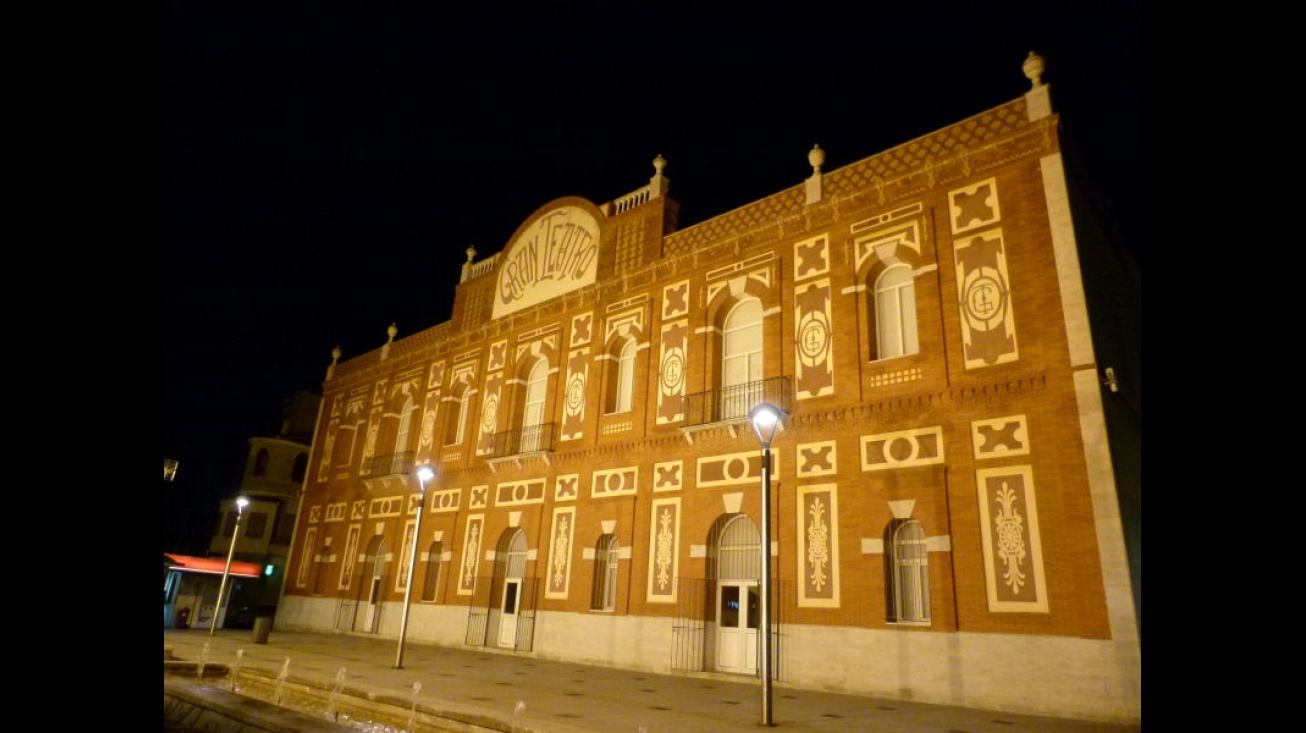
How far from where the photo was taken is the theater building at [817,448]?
39.6 feet

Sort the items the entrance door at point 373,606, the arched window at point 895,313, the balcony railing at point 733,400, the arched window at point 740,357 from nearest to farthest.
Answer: the arched window at point 895,313
the balcony railing at point 733,400
the arched window at point 740,357
the entrance door at point 373,606

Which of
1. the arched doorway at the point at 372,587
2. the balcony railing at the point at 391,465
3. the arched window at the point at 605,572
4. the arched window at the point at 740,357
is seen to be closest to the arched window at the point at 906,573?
the arched window at the point at 740,357

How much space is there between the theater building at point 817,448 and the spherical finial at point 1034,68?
4 cm

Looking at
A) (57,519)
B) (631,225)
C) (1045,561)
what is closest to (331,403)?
(631,225)

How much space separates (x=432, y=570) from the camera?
24.0 metres

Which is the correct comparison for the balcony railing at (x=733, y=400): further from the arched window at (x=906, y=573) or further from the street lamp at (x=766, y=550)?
the street lamp at (x=766, y=550)

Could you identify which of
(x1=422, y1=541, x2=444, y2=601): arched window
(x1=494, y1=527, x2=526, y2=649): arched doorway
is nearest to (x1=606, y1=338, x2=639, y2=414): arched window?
(x1=494, y1=527, x2=526, y2=649): arched doorway

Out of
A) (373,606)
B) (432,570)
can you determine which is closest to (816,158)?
(432,570)

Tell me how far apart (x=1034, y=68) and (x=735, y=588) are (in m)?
12.6

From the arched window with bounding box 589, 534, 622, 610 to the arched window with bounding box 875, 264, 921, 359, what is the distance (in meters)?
8.40

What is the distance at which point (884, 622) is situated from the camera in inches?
519

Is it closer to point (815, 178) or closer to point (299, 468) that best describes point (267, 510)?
point (299, 468)

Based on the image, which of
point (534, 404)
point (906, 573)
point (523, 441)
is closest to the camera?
point (906, 573)

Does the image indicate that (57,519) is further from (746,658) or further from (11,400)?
(746,658)
